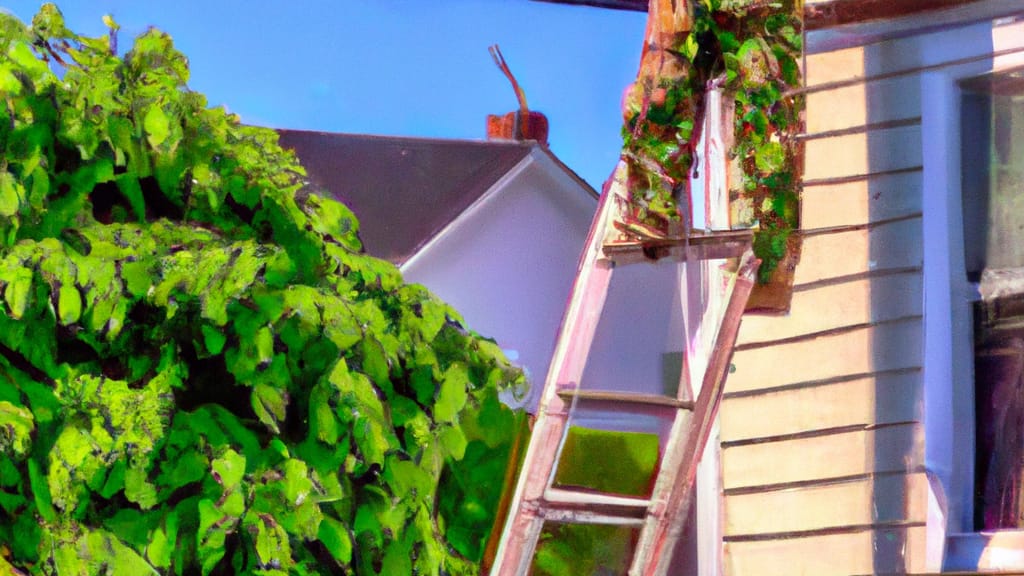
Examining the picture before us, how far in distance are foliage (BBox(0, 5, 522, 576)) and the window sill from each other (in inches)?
39.4

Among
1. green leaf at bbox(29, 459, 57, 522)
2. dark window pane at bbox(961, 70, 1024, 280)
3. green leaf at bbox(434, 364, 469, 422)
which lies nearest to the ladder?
green leaf at bbox(434, 364, 469, 422)

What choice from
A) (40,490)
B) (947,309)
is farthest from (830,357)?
(40,490)

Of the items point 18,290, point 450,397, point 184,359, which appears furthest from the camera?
point 450,397

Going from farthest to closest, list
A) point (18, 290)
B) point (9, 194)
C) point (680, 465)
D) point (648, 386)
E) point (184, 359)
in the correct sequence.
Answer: point (648, 386) → point (680, 465) → point (184, 359) → point (9, 194) → point (18, 290)

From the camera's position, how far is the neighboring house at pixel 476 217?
2.51 m

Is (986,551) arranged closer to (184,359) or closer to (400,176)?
(400,176)

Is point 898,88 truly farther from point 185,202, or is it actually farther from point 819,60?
point 185,202

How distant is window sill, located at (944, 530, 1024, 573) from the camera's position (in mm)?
2195

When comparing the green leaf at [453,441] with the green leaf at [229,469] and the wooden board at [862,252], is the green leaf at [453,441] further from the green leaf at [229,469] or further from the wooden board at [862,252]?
the wooden board at [862,252]

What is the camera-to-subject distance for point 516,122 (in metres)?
2.63

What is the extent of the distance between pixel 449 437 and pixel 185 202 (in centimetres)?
74

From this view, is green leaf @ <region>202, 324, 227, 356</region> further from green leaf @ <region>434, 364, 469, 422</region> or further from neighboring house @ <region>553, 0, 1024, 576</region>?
neighboring house @ <region>553, 0, 1024, 576</region>

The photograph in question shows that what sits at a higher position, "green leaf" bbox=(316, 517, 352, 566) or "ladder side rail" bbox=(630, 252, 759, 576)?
"ladder side rail" bbox=(630, 252, 759, 576)

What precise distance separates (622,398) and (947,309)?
728 mm
